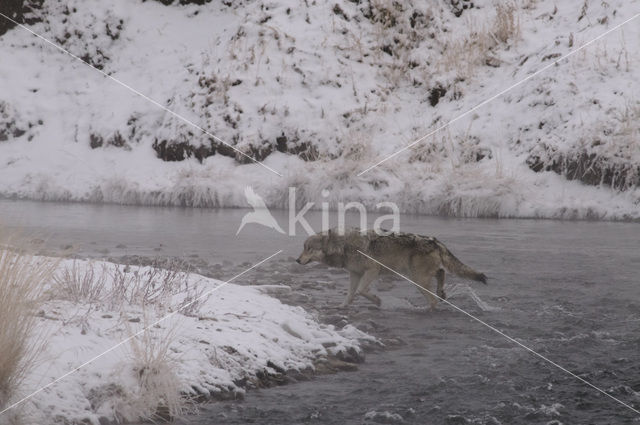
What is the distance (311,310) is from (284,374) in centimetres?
222

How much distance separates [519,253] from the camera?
1170 cm

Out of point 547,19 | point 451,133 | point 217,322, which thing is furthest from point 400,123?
point 217,322

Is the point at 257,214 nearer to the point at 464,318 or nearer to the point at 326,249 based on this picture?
the point at 326,249

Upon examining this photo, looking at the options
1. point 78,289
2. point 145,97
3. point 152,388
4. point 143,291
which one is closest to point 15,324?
point 152,388

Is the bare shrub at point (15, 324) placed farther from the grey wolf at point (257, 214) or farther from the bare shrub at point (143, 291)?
the grey wolf at point (257, 214)

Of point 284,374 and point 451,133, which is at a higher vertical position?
point 451,133

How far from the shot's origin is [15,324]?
4668 mm

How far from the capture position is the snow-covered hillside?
1681 cm

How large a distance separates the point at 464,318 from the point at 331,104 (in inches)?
491

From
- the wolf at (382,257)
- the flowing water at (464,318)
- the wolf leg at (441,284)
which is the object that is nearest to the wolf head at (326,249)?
the wolf at (382,257)

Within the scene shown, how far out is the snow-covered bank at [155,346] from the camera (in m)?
4.85

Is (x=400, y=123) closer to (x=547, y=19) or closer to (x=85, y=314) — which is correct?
(x=547, y=19)

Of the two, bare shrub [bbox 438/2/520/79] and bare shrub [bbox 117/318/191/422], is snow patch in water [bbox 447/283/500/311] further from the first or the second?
bare shrub [bbox 438/2/520/79]

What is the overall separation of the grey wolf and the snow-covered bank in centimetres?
727
